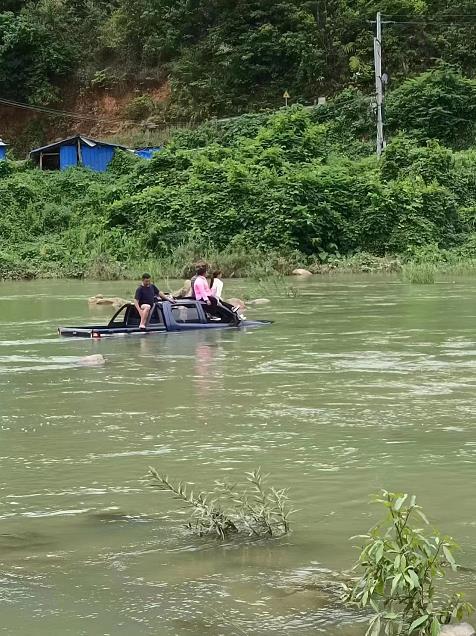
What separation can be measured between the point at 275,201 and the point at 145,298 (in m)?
19.3

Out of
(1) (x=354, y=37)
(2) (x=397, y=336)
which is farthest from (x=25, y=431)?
(1) (x=354, y=37)

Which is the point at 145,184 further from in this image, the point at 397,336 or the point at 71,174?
the point at 397,336

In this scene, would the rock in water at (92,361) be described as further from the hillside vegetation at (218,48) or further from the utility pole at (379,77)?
the hillside vegetation at (218,48)

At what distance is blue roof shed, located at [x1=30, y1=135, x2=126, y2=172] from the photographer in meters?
47.8

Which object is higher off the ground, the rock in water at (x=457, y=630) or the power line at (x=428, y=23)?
the power line at (x=428, y=23)

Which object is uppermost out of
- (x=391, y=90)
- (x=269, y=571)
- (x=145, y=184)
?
(x=391, y=90)

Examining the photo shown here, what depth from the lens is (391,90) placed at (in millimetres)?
45531

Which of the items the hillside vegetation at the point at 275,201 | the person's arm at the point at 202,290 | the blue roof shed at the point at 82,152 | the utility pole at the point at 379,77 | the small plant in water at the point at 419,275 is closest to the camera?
the person's arm at the point at 202,290

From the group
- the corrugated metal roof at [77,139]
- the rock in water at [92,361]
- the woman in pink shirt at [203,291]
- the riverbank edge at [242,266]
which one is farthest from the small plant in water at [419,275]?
the corrugated metal roof at [77,139]

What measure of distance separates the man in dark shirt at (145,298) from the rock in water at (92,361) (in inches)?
105

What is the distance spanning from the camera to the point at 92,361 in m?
13.4

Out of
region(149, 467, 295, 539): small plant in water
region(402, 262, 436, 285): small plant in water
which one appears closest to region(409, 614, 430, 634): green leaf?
region(149, 467, 295, 539): small plant in water

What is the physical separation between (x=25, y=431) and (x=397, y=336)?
789cm

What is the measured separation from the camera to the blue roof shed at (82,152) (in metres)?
47.8
